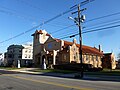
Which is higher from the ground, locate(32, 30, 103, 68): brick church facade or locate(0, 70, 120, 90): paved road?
locate(32, 30, 103, 68): brick church facade

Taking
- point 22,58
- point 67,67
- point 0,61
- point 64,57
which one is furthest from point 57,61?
point 0,61

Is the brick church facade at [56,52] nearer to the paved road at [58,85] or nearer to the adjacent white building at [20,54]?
the adjacent white building at [20,54]

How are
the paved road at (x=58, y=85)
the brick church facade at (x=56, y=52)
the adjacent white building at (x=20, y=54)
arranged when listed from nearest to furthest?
the paved road at (x=58, y=85) < the brick church facade at (x=56, y=52) < the adjacent white building at (x=20, y=54)

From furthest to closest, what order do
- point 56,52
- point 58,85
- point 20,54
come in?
point 20,54 → point 56,52 → point 58,85

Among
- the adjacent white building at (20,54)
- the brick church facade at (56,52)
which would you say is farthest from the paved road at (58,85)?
the adjacent white building at (20,54)

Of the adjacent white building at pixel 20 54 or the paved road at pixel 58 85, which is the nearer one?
the paved road at pixel 58 85

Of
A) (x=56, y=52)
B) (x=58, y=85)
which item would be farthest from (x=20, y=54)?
(x=58, y=85)

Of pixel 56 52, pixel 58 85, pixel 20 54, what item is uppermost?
pixel 20 54

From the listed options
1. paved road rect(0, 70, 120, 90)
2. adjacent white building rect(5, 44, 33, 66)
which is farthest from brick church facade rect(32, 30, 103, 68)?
paved road rect(0, 70, 120, 90)

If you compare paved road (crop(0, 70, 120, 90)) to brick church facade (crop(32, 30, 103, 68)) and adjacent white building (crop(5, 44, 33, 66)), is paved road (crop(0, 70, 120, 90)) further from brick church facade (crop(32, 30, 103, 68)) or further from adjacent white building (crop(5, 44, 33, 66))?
adjacent white building (crop(5, 44, 33, 66))

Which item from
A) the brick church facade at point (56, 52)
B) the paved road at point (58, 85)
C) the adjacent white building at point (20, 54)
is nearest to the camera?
the paved road at point (58, 85)

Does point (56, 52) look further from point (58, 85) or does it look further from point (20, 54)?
point (20, 54)

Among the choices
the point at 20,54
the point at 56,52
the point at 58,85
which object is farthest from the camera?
the point at 20,54

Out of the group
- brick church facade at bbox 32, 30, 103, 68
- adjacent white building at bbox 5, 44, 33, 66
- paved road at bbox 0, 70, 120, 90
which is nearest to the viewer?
paved road at bbox 0, 70, 120, 90
